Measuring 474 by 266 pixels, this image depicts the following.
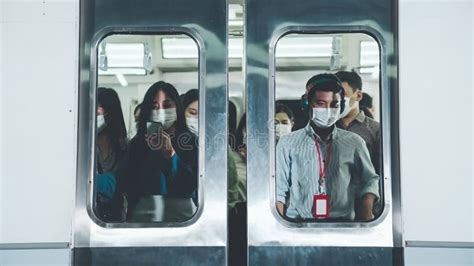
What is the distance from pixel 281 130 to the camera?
2766 millimetres

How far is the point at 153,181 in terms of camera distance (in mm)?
Answer: 2789

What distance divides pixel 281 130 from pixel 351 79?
15.7 inches

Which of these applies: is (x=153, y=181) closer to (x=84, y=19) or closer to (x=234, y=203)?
(x=234, y=203)

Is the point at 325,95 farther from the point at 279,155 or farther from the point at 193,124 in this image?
the point at 193,124

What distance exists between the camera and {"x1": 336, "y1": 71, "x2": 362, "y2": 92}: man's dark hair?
276 cm

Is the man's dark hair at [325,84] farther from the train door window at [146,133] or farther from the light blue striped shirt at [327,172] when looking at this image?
the train door window at [146,133]

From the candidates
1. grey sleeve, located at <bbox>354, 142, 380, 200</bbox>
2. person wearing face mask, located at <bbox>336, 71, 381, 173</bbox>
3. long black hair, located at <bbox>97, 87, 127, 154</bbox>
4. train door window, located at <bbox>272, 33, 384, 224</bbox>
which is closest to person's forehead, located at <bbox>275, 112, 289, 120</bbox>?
train door window, located at <bbox>272, 33, 384, 224</bbox>

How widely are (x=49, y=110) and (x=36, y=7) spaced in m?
0.48

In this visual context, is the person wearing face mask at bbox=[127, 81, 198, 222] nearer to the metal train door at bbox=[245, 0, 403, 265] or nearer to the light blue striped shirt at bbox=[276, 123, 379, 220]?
the metal train door at bbox=[245, 0, 403, 265]

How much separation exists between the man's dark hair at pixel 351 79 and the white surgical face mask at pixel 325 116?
13 centimetres

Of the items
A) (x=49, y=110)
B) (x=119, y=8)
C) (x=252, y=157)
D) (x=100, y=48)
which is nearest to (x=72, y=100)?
(x=49, y=110)

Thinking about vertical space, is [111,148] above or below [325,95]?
below

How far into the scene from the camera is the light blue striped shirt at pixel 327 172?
9.02ft

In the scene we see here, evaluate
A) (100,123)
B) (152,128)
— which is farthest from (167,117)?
(100,123)
